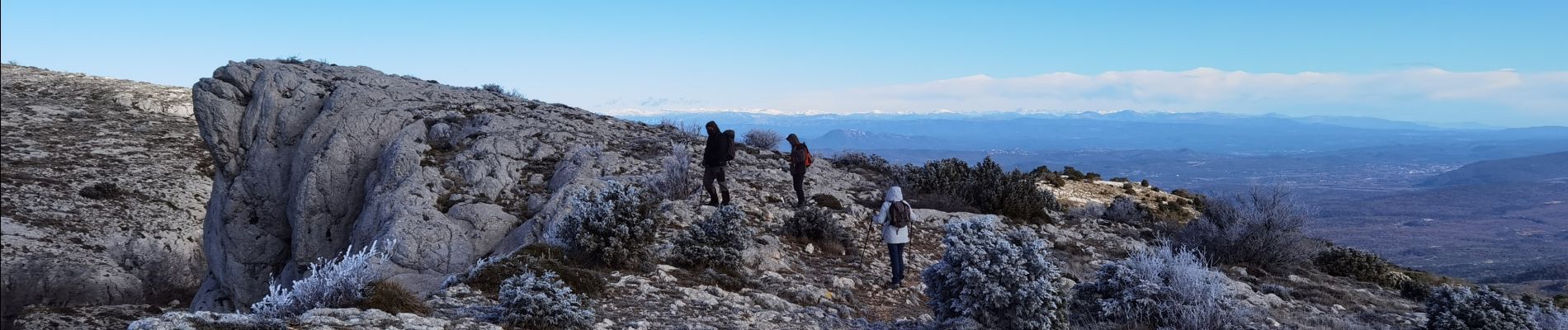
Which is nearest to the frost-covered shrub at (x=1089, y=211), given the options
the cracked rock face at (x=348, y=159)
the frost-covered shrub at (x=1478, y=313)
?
the frost-covered shrub at (x=1478, y=313)

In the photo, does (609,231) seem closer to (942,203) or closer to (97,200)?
(942,203)

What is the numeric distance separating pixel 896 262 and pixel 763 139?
13307 millimetres

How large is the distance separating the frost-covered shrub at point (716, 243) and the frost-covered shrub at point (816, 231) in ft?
5.85

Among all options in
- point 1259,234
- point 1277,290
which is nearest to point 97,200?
point 1277,290

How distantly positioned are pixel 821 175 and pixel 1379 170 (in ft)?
599

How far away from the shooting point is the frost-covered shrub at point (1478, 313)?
8.25 metres

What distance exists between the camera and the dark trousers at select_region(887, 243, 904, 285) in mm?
10516

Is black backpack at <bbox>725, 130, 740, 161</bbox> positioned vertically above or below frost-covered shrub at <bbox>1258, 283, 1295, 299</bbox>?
above

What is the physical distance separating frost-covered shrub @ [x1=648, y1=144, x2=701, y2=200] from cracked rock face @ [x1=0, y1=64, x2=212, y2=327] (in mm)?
11408

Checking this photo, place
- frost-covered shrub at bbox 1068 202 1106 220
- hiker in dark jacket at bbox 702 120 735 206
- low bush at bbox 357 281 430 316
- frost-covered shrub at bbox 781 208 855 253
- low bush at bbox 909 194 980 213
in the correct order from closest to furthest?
low bush at bbox 357 281 430 316
frost-covered shrub at bbox 781 208 855 253
hiker in dark jacket at bbox 702 120 735 206
low bush at bbox 909 194 980 213
frost-covered shrub at bbox 1068 202 1106 220

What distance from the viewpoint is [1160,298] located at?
8.02 meters

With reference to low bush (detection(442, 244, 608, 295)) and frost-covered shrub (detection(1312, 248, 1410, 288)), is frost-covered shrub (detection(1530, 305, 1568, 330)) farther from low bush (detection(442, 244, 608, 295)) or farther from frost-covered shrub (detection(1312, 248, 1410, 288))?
low bush (detection(442, 244, 608, 295))

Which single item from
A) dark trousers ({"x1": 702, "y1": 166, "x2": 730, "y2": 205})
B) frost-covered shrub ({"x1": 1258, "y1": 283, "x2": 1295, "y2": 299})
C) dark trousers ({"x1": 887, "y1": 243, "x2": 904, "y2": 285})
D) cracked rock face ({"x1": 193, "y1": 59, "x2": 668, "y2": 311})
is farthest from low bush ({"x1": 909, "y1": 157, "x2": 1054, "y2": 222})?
cracked rock face ({"x1": 193, "y1": 59, "x2": 668, "y2": 311})

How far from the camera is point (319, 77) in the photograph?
65.8 ft
